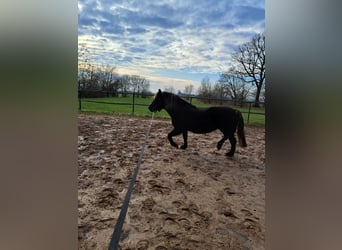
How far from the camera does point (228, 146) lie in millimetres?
1553

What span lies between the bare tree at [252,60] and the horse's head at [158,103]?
444 mm

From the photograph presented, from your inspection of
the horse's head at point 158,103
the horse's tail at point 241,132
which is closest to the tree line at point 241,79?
the horse's tail at point 241,132

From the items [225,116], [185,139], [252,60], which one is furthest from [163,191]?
[252,60]

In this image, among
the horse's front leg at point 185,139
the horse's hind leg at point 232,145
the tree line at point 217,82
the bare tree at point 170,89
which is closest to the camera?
the tree line at point 217,82

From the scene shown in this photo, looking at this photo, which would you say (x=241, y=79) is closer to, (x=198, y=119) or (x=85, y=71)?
(x=198, y=119)

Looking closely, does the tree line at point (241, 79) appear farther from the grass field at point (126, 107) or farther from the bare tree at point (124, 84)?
the bare tree at point (124, 84)

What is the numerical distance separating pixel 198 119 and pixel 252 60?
553 millimetres

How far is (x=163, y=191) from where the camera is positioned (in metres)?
1.39

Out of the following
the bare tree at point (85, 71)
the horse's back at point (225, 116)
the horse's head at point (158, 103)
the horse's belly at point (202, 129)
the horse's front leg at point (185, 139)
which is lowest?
the horse's front leg at point (185, 139)

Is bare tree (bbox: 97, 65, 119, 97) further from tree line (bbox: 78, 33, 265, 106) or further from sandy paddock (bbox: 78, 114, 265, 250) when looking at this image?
sandy paddock (bbox: 78, 114, 265, 250)

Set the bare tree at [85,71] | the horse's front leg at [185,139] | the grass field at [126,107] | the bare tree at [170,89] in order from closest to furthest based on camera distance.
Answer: the bare tree at [85,71], the grass field at [126,107], the bare tree at [170,89], the horse's front leg at [185,139]

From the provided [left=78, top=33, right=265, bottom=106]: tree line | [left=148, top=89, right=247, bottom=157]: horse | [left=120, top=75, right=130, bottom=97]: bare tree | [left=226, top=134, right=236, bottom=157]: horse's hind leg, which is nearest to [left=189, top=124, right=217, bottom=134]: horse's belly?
[left=148, top=89, right=247, bottom=157]: horse

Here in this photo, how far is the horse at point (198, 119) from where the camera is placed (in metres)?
1.43
